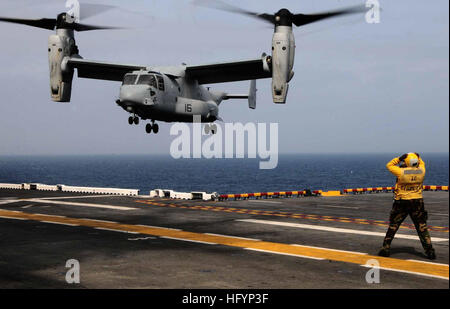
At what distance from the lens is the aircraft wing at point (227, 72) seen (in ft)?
101

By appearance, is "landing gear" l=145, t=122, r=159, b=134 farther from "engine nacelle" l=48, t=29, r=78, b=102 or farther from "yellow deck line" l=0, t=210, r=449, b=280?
"yellow deck line" l=0, t=210, r=449, b=280

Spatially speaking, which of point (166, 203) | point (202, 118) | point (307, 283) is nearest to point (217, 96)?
point (202, 118)

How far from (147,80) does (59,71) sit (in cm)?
590

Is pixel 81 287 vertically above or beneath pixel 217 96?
beneath

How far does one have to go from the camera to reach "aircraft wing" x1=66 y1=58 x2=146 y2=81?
30.8 metres

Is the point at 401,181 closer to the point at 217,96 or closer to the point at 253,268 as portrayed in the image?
the point at 253,268

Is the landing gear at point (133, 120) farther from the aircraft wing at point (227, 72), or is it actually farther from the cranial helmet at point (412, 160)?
the cranial helmet at point (412, 160)

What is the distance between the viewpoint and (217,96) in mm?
37938

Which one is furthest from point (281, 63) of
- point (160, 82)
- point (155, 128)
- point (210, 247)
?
point (210, 247)

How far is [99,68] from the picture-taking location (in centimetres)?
3284

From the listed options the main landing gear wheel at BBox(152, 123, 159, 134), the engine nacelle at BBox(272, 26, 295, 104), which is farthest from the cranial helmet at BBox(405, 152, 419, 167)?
the main landing gear wheel at BBox(152, 123, 159, 134)

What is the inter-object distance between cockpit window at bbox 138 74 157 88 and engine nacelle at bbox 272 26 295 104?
265 inches

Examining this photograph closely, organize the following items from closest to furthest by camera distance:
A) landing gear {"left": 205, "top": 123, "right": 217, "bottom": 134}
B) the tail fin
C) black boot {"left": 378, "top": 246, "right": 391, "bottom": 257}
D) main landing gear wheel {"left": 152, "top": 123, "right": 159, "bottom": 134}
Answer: black boot {"left": 378, "top": 246, "right": 391, "bottom": 257}
main landing gear wheel {"left": 152, "top": 123, "right": 159, "bottom": 134}
landing gear {"left": 205, "top": 123, "right": 217, "bottom": 134}
the tail fin
